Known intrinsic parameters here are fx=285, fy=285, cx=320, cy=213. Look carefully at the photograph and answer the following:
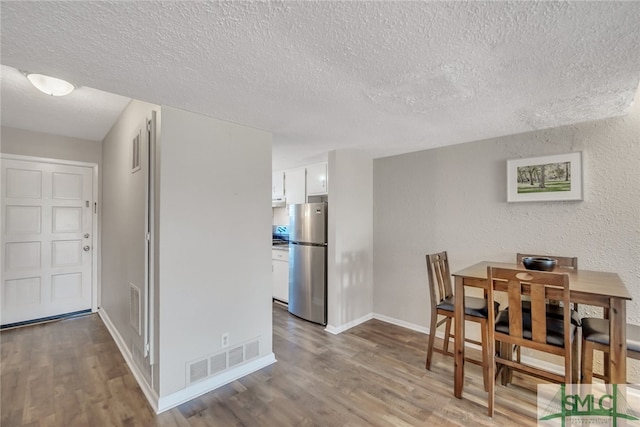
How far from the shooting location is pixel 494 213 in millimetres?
2834

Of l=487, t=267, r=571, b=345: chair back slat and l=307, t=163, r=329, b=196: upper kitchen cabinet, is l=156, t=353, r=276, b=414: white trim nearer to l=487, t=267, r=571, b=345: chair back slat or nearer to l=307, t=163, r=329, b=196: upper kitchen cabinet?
l=487, t=267, r=571, b=345: chair back slat

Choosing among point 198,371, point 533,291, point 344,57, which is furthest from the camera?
point 198,371

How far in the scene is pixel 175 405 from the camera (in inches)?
77.5

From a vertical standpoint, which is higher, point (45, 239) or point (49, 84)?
point (49, 84)

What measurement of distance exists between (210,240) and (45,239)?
2881mm

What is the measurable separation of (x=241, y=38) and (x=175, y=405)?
2.31m

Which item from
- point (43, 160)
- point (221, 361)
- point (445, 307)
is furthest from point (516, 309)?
point (43, 160)

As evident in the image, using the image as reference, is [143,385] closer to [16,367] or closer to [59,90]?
[16,367]

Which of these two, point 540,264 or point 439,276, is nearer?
point 540,264

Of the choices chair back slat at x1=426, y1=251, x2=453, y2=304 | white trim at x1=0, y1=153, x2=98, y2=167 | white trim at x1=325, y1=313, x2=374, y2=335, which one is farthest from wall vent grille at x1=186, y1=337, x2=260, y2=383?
white trim at x1=0, y1=153, x2=98, y2=167

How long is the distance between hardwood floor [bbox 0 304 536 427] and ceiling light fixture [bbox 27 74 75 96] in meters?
2.20

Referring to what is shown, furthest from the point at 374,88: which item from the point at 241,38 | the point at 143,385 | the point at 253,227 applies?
the point at 143,385

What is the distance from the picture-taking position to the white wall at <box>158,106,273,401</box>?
1.99 metres

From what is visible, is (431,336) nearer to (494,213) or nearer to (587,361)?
(587,361)
